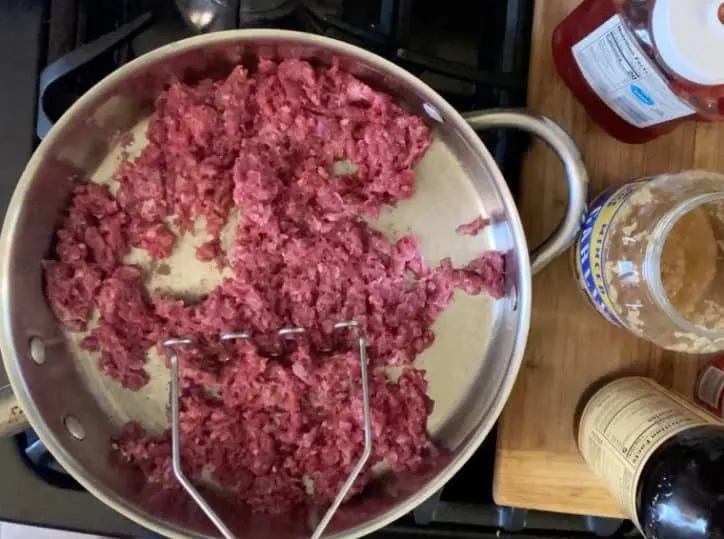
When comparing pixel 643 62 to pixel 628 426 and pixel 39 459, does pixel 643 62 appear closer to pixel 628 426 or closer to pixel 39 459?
pixel 628 426

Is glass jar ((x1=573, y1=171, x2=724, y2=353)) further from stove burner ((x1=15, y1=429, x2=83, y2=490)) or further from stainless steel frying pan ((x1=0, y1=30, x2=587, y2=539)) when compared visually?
stove burner ((x1=15, y1=429, x2=83, y2=490))

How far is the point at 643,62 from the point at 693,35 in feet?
0.16

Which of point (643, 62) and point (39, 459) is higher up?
point (643, 62)

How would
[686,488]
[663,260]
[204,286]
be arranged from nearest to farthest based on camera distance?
[686,488]
[663,260]
[204,286]

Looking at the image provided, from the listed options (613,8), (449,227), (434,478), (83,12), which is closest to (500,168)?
(449,227)

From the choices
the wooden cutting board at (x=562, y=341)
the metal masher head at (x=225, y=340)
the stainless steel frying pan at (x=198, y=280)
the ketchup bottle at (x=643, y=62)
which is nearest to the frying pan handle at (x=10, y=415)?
the stainless steel frying pan at (x=198, y=280)

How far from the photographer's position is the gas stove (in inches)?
29.8

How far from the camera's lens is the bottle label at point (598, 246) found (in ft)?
2.28

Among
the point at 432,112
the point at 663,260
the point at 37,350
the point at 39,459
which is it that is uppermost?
the point at 432,112

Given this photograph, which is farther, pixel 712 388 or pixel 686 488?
pixel 712 388

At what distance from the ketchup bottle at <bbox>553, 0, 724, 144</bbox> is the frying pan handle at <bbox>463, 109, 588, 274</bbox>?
61 mm

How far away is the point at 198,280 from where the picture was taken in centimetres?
79

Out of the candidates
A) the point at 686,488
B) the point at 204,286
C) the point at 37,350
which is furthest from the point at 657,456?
the point at 37,350

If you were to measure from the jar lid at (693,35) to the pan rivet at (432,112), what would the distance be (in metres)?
0.20
